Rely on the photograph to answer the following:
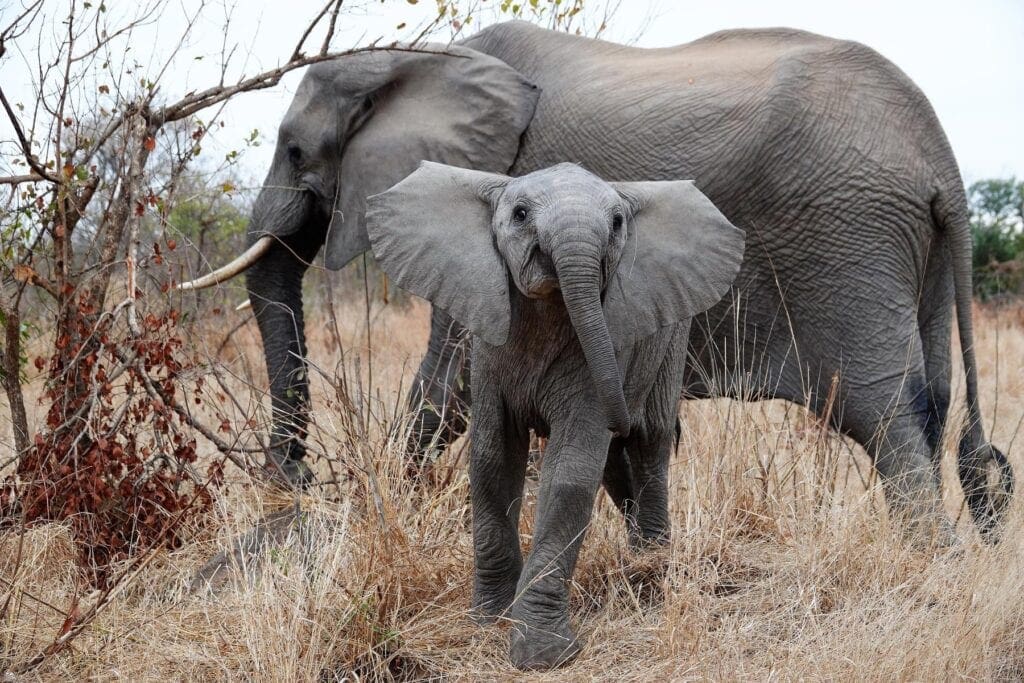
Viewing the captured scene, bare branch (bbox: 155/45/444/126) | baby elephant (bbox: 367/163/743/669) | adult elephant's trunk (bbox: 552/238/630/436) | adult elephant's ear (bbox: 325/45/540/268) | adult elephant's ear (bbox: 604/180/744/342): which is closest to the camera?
adult elephant's trunk (bbox: 552/238/630/436)

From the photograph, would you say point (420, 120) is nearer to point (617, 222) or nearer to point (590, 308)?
point (617, 222)

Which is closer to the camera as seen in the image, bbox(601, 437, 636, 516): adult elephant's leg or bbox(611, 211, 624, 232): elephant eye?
bbox(611, 211, 624, 232): elephant eye

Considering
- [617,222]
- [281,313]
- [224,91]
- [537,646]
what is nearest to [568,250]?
[617,222]

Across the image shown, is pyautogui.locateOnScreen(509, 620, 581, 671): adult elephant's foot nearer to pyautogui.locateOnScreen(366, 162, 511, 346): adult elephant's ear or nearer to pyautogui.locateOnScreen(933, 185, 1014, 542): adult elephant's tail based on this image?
pyautogui.locateOnScreen(366, 162, 511, 346): adult elephant's ear

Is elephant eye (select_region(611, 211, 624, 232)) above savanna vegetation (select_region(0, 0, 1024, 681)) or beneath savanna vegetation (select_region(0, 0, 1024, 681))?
above

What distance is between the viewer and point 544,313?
2.97 metres

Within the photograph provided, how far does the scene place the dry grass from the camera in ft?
9.98

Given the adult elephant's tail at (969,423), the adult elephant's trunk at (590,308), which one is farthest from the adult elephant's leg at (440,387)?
the adult elephant's trunk at (590,308)

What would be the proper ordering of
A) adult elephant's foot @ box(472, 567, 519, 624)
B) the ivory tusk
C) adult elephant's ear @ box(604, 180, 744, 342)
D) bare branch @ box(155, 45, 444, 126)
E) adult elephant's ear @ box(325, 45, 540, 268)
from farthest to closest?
adult elephant's ear @ box(325, 45, 540, 268), the ivory tusk, bare branch @ box(155, 45, 444, 126), adult elephant's foot @ box(472, 567, 519, 624), adult elephant's ear @ box(604, 180, 744, 342)

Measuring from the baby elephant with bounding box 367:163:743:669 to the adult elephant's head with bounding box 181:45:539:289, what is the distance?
2128 millimetres

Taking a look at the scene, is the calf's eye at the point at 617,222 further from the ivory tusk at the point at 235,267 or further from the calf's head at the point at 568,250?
the ivory tusk at the point at 235,267

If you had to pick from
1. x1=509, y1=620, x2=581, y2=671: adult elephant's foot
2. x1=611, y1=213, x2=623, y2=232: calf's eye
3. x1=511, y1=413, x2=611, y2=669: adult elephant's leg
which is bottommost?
x1=509, y1=620, x2=581, y2=671: adult elephant's foot

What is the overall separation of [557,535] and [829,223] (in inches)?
81.2

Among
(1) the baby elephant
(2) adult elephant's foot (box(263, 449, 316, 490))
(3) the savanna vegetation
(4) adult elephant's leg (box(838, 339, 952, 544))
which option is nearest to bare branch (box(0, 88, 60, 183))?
(3) the savanna vegetation
